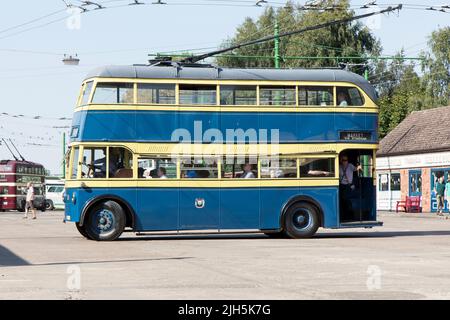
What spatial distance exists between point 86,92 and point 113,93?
27.6 inches

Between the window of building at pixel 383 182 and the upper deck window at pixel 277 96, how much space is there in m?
34.1

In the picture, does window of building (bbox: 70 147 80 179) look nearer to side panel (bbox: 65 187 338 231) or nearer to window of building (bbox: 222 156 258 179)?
side panel (bbox: 65 187 338 231)

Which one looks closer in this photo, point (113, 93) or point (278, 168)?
point (113, 93)

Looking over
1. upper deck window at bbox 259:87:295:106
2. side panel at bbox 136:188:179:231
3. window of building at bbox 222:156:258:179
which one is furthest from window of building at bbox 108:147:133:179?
upper deck window at bbox 259:87:295:106

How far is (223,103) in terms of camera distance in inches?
977

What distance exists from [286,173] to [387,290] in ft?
44.4

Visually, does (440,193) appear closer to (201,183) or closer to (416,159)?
(416,159)

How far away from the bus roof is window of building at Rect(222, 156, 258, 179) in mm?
2041

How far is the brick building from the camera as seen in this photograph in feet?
170

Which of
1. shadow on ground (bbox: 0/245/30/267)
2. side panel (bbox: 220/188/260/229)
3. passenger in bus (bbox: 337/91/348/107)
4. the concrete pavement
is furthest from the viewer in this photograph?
passenger in bus (bbox: 337/91/348/107)

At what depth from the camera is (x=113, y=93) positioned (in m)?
24.1

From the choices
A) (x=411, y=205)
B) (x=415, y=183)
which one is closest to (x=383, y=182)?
(x=415, y=183)

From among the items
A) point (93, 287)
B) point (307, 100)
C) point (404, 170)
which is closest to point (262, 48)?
point (404, 170)
